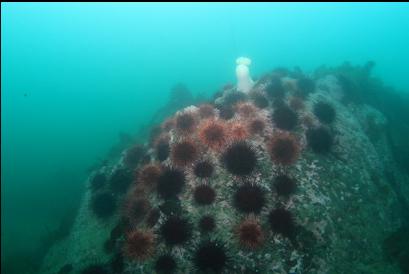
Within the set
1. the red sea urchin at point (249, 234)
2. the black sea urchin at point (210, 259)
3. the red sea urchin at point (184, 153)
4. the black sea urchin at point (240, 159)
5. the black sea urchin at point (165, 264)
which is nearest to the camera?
the black sea urchin at point (210, 259)

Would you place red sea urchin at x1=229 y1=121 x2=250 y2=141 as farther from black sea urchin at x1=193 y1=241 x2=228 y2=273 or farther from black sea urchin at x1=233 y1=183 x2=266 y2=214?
black sea urchin at x1=193 y1=241 x2=228 y2=273

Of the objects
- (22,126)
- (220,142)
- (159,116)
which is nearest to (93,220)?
(220,142)

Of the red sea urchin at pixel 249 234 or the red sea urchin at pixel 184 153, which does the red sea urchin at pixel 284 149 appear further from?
the red sea urchin at pixel 249 234

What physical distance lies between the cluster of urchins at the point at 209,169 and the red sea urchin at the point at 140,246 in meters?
0.03

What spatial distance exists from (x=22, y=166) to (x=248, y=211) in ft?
148

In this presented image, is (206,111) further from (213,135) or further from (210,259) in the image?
(210,259)

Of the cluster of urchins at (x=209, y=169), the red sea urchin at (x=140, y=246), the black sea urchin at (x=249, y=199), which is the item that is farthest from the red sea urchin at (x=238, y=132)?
the red sea urchin at (x=140, y=246)

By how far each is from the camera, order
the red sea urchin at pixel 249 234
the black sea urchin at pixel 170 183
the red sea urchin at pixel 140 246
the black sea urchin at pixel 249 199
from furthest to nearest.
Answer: the black sea urchin at pixel 170 183 < the red sea urchin at pixel 140 246 < the black sea urchin at pixel 249 199 < the red sea urchin at pixel 249 234

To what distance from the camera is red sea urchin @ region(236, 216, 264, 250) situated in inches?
400

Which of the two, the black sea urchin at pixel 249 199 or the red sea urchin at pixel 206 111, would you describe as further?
the red sea urchin at pixel 206 111

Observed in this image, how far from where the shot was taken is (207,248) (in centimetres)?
987

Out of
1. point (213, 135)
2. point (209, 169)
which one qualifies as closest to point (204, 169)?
point (209, 169)

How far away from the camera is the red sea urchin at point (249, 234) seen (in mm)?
10164

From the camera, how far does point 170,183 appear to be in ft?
40.0
